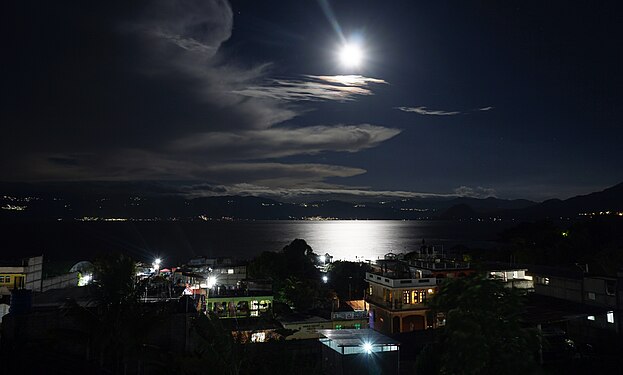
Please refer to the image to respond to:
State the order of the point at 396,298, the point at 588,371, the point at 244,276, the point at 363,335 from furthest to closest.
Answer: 1. the point at 244,276
2. the point at 396,298
3. the point at 588,371
4. the point at 363,335

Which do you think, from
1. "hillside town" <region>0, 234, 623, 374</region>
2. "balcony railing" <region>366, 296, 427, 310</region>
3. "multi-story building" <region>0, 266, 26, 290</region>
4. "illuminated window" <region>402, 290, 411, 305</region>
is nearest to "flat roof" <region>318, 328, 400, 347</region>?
"hillside town" <region>0, 234, 623, 374</region>

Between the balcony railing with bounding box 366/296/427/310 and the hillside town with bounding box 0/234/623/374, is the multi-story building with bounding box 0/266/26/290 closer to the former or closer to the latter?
the hillside town with bounding box 0/234/623/374

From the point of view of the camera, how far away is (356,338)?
44.1 ft

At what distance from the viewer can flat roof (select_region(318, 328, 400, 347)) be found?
1280 centimetres

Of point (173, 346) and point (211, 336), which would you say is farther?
point (173, 346)

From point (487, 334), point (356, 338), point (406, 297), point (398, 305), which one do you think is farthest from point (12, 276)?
point (487, 334)

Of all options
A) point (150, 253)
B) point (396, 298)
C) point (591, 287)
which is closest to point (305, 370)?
point (396, 298)

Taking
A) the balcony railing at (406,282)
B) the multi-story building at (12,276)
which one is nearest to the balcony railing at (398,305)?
the balcony railing at (406,282)

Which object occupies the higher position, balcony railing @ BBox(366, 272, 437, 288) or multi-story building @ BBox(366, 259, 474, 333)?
balcony railing @ BBox(366, 272, 437, 288)

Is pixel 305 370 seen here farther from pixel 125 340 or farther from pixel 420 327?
pixel 420 327

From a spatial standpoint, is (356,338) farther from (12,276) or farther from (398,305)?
(12,276)

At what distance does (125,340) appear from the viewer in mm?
9086

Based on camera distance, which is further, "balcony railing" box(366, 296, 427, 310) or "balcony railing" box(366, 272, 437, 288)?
"balcony railing" box(366, 272, 437, 288)

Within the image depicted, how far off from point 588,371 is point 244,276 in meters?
29.9
